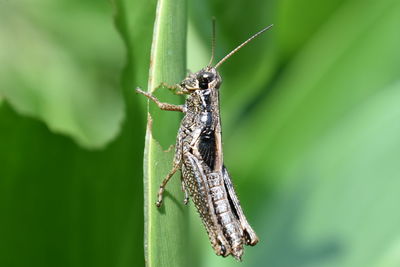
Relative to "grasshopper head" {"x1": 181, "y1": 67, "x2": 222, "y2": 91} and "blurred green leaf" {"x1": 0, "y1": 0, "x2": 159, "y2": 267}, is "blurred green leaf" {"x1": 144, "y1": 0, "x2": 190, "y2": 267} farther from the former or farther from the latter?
"grasshopper head" {"x1": 181, "y1": 67, "x2": 222, "y2": 91}

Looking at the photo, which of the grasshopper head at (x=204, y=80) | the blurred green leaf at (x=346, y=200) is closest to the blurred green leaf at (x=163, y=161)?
the grasshopper head at (x=204, y=80)

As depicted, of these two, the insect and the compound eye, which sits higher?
the compound eye

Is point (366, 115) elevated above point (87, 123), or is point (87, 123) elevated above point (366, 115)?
point (366, 115)

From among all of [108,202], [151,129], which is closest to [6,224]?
[108,202]

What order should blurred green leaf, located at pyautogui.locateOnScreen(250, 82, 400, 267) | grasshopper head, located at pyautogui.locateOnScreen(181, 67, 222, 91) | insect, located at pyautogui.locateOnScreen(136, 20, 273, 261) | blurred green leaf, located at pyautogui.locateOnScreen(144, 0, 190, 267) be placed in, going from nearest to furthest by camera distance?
blurred green leaf, located at pyautogui.locateOnScreen(144, 0, 190, 267) < insect, located at pyautogui.locateOnScreen(136, 20, 273, 261) < grasshopper head, located at pyautogui.locateOnScreen(181, 67, 222, 91) < blurred green leaf, located at pyautogui.locateOnScreen(250, 82, 400, 267)

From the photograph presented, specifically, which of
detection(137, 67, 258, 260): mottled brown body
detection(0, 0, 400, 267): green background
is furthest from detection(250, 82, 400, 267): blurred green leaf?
detection(137, 67, 258, 260): mottled brown body

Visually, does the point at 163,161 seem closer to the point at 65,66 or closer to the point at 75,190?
the point at 75,190

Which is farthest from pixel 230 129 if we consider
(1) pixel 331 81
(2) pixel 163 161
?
(2) pixel 163 161

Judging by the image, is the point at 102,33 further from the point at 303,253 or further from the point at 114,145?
the point at 303,253

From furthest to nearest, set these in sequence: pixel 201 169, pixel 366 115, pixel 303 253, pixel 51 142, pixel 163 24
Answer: pixel 366 115 → pixel 303 253 → pixel 201 169 → pixel 51 142 → pixel 163 24
